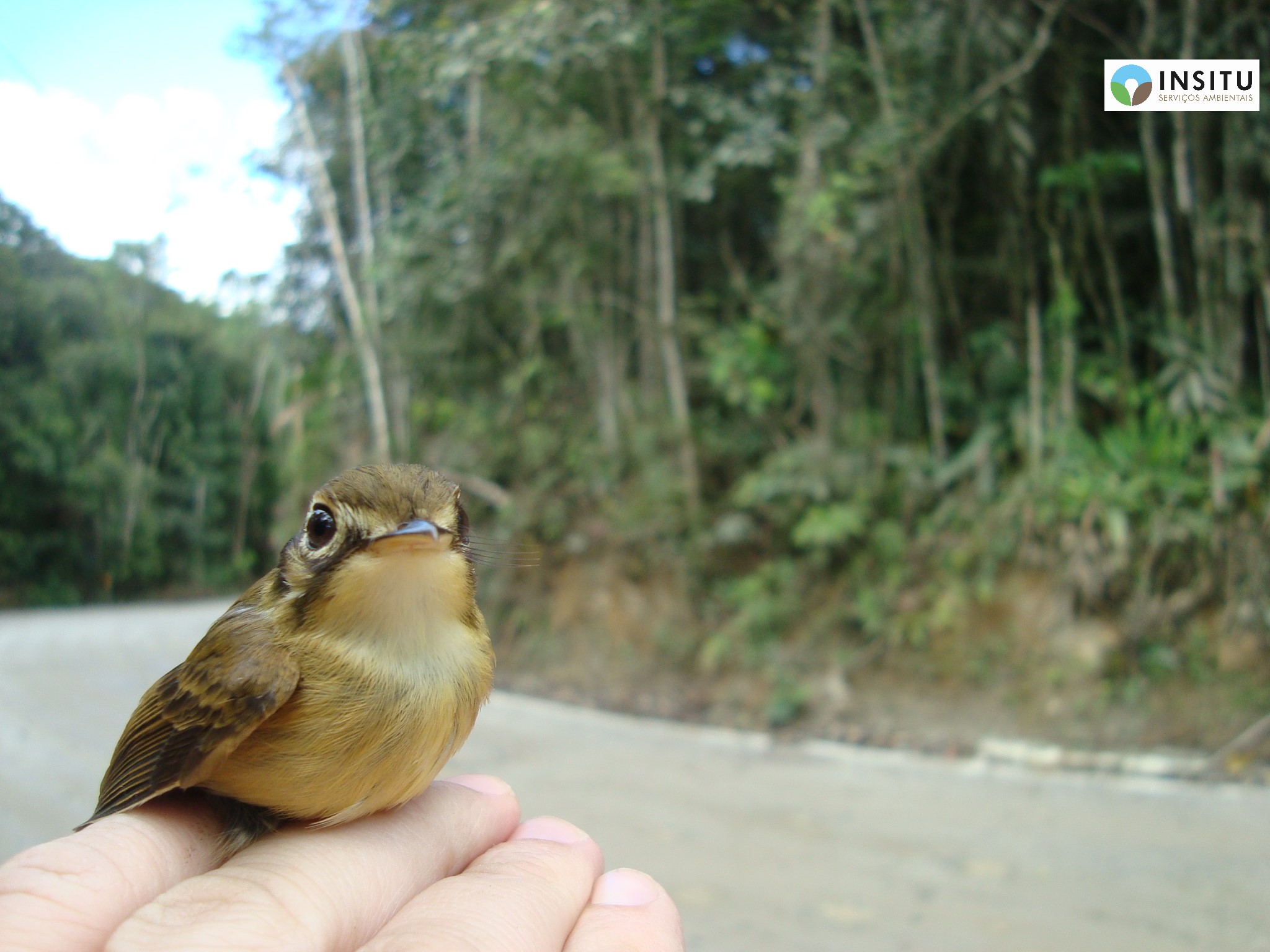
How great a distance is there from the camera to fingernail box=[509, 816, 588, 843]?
97cm

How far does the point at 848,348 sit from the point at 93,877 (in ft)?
16.5

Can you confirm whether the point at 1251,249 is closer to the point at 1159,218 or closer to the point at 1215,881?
the point at 1159,218

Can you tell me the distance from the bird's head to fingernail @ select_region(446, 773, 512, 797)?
9.9 inches

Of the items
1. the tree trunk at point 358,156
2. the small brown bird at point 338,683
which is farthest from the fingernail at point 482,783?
the tree trunk at point 358,156

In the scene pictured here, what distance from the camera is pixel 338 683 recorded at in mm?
869

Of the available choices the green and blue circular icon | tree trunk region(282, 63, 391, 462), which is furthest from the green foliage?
the green and blue circular icon

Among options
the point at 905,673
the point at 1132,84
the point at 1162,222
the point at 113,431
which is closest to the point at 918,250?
the point at 1162,222

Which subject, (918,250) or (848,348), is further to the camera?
(848,348)

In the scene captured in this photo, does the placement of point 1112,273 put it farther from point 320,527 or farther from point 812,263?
point 320,527

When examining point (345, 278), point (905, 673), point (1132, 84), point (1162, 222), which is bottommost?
point (905, 673)

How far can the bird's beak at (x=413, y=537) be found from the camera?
0.79 m

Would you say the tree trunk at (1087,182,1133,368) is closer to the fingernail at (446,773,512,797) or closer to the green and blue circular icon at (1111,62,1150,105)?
the green and blue circular icon at (1111,62,1150,105)

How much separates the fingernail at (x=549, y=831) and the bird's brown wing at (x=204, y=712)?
1.12 ft

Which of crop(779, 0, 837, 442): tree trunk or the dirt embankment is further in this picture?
crop(779, 0, 837, 442): tree trunk
